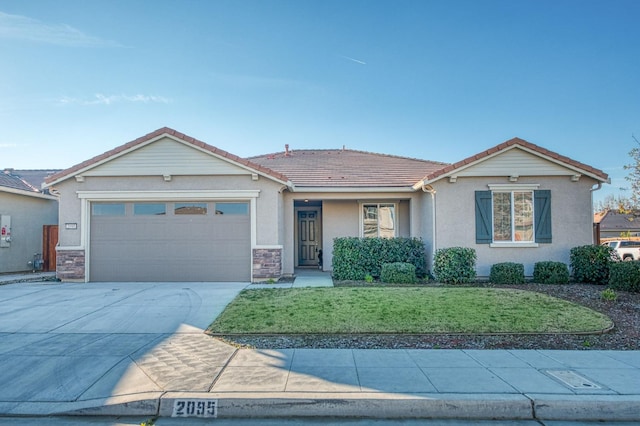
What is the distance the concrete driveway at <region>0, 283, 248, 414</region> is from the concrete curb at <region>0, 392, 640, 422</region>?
5.4 inches

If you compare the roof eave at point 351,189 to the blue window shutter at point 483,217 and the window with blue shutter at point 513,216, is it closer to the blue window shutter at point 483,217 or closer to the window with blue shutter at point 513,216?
the blue window shutter at point 483,217

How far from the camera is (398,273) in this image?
37.5 feet

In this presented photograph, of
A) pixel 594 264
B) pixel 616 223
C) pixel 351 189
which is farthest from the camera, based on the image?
pixel 616 223

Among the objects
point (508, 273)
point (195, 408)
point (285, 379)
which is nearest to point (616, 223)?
point (508, 273)

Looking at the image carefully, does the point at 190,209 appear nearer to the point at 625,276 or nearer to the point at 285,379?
the point at 285,379

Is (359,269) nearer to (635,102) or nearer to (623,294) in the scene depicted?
(623,294)

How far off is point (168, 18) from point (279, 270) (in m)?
7.85

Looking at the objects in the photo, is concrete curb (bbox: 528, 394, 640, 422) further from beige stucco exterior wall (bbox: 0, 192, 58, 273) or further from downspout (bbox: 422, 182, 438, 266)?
beige stucco exterior wall (bbox: 0, 192, 58, 273)

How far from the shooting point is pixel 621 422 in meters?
3.84

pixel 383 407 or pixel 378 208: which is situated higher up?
pixel 378 208

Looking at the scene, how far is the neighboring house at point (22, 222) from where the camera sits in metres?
14.4

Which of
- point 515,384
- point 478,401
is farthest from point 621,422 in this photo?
point 478,401

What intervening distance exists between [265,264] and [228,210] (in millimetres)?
2053

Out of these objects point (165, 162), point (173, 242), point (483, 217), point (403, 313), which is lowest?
point (403, 313)
